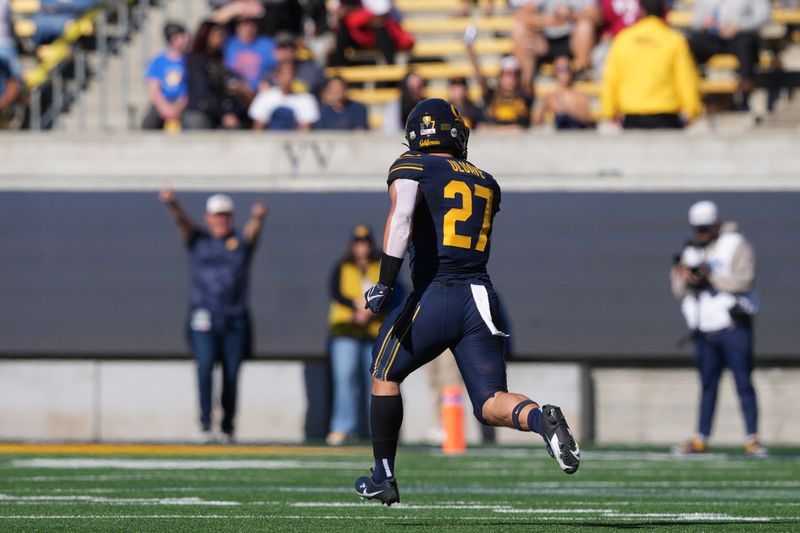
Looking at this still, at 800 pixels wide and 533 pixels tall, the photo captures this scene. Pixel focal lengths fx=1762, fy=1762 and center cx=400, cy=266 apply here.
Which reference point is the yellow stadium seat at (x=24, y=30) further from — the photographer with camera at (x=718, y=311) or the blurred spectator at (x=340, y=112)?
the photographer with camera at (x=718, y=311)

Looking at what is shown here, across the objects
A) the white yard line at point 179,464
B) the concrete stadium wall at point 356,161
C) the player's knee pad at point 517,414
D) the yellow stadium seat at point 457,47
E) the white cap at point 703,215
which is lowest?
the white yard line at point 179,464

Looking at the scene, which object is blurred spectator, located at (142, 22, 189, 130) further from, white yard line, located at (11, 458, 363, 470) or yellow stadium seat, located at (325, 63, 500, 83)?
white yard line, located at (11, 458, 363, 470)

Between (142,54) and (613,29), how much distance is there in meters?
4.80

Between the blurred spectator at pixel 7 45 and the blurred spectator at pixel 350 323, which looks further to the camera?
the blurred spectator at pixel 7 45

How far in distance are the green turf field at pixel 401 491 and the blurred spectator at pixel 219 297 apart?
4.64 feet

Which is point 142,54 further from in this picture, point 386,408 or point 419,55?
point 386,408

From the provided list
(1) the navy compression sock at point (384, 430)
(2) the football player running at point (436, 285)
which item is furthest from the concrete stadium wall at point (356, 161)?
(1) the navy compression sock at point (384, 430)

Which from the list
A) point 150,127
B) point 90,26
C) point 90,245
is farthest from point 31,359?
point 90,26

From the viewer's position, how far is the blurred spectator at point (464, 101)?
52.3 feet

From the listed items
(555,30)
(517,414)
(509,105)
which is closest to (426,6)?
(555,30)

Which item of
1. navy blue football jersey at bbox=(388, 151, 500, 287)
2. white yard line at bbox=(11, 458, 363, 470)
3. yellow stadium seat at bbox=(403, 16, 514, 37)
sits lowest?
white yard line at bbox=(11, 458, 363, 470)

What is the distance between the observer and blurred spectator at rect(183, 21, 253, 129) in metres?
16.6

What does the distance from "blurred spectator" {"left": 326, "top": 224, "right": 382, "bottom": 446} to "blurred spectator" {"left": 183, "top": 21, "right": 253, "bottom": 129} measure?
6.79 ft

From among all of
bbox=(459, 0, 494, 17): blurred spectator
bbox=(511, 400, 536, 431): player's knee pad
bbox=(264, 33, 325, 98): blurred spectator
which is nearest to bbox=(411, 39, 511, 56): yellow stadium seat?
bbox=(459, 0, 494, 17): blurred spectator
